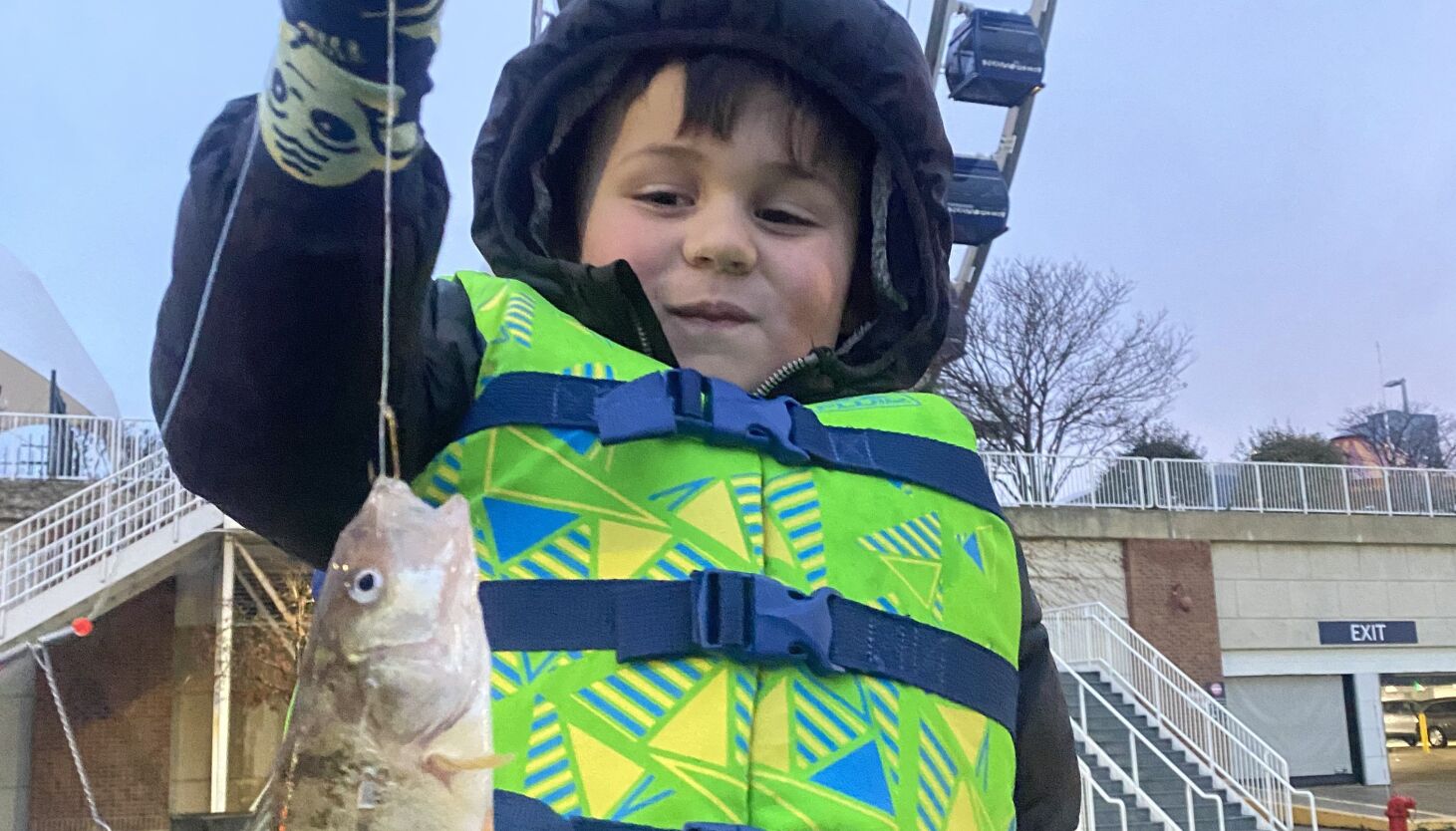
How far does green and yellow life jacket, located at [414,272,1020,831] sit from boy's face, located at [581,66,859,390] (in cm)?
18

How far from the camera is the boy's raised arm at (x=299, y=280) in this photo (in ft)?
3.83

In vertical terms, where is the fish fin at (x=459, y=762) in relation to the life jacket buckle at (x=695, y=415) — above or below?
below

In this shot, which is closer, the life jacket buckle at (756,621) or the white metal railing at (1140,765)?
the life jacket buckle at (756,621)

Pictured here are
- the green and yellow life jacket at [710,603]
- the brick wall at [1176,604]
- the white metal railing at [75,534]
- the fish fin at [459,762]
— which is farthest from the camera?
the brick wall at [1176,604]

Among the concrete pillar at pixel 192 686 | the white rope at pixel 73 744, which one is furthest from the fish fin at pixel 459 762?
the white rope at pixel 73 744

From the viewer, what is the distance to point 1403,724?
27.5 metres

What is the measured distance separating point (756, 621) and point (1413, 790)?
2159cm

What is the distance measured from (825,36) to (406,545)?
1.39m

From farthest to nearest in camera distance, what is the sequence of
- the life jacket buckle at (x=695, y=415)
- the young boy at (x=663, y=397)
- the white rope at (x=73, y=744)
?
the white rope at (x=73, y=744) < the life jacket buckle at (x=695, y=415) < the young boy at (x=663, y=397)

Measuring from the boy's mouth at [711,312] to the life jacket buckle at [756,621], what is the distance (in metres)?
0.57

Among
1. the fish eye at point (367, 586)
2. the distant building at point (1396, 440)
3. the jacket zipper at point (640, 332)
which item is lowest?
the fish eye at point (367, 586)

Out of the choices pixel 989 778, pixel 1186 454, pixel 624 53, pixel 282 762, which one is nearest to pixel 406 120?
pixel 282 762

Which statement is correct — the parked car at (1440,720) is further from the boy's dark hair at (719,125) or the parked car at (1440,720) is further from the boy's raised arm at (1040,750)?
the boy's dark hair at (719,125)

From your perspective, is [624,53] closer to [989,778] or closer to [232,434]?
[232,434]
